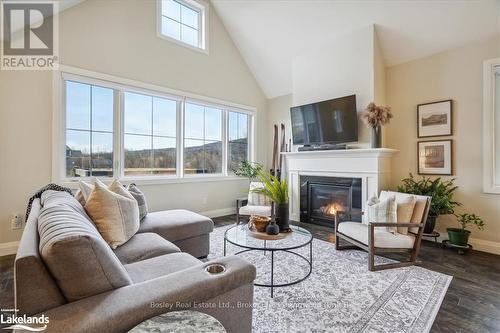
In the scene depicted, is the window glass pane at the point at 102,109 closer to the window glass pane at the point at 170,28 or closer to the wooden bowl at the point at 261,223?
the window glass pane at the point at 170,28

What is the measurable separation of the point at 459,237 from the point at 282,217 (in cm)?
239

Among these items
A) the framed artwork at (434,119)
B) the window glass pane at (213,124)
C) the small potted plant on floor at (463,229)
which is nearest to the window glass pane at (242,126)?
the window glass pane at (213,124)

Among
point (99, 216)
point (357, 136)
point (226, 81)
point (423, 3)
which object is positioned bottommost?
point (99, 216)

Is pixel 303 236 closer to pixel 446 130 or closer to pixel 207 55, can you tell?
pixel 446 130

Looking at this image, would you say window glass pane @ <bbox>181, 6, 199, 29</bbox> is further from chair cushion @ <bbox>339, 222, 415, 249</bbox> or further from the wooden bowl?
chair cushion @ <bbox>339, 222, 415, 249</bbox>

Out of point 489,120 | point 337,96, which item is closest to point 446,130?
point 489,120

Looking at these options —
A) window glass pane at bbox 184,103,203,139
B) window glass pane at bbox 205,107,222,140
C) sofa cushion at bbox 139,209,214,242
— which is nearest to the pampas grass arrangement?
sofa cushion at bbox 139,209,214,242

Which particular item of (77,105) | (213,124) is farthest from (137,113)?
(213,124)

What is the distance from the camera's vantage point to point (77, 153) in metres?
3.38

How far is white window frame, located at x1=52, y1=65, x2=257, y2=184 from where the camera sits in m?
3.13

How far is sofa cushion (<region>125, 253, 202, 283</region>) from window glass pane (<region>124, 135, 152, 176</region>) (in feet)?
8.34

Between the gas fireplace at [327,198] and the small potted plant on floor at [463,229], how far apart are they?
1125 mm

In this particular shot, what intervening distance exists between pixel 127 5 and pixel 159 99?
143 cm

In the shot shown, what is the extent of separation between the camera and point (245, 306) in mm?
1254
